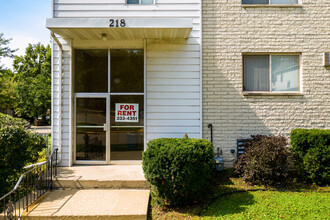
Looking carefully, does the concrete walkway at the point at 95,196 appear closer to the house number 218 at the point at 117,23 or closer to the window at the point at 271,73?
the house number 218 at the point at 117,23

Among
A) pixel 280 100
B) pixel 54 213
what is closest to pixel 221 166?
pixel 280 100

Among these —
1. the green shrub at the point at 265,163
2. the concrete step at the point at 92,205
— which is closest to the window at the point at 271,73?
the green shrub at the point at 265,163

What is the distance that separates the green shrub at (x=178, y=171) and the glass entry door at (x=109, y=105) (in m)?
2.08

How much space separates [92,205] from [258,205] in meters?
3.54

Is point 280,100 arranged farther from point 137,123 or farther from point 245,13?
point 137,123

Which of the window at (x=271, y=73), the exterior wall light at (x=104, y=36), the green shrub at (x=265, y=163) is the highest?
the exterior wall light at (x=104, y=36)

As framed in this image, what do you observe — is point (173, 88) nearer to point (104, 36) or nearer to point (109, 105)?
point (109, 105)

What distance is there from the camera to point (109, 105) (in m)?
6.44

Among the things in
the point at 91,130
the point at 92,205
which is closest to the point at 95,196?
the point at 92,205

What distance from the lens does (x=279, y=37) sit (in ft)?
21.2

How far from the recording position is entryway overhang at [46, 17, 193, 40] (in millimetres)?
5324

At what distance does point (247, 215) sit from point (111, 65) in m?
5.40

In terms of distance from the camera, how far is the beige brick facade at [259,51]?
6.39 m

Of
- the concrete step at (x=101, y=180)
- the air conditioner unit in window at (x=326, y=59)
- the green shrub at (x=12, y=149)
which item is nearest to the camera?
the green shrub at (x=12, y=149)
